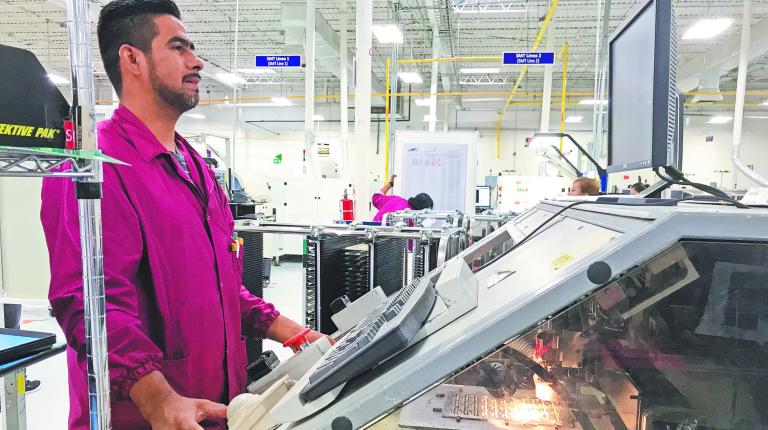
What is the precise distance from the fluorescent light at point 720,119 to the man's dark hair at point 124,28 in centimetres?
1486

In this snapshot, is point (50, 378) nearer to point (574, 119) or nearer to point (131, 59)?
point (131, 59)

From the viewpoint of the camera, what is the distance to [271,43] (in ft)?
35.0

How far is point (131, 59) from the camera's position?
3.63 feet

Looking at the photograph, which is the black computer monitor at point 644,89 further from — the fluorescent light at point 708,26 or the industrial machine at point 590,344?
the fluorescent light at point 708,26

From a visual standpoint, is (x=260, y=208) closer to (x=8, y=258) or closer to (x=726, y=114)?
(x=8, y=258)

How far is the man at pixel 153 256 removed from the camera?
35.2 inches

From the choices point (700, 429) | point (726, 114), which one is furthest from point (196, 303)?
point (726, 114)

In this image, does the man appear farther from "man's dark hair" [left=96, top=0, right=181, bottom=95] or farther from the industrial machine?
the industrial machine

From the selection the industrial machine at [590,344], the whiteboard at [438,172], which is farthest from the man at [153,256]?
the whiteboard at [438,172]

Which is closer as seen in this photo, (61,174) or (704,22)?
(61,174)

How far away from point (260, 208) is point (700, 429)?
26.8 feet

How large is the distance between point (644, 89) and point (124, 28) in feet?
3.95

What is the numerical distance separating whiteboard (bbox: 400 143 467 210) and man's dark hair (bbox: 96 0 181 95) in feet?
14.0

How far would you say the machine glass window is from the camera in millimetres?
666
